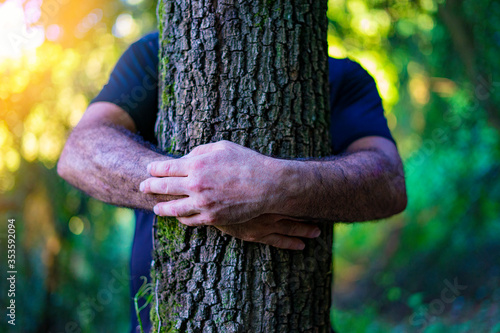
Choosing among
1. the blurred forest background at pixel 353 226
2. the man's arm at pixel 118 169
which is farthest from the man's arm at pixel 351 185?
the blurred forest background at pixel 353 226

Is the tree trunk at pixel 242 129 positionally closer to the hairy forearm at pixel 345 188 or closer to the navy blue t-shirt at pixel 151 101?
the hairy forearm at pixel 345 188

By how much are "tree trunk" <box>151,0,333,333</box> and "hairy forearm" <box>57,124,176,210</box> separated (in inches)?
5.0

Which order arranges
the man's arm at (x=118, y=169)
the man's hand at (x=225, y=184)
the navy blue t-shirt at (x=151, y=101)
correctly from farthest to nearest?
the navy blue t-shirt at (x=151, y=101) → the man's arm at (x=118, y=169) → the man's hand at (x=225, y=184)

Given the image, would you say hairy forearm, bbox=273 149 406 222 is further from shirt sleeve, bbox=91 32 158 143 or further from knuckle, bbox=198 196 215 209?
shirt sleeve, bbox=91 32 158 143

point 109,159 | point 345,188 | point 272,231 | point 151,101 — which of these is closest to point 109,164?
point 109,159

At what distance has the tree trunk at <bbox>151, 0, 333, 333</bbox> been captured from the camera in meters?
1.42

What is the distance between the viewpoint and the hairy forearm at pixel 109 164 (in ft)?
4.98

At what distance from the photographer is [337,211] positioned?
1491 millimetres

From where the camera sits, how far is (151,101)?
1955 mm

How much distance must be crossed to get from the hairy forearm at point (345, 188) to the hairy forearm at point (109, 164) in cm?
45

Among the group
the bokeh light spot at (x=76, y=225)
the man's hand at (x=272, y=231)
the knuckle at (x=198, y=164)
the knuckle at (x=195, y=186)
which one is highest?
the knuckle at (x=198, y=164)

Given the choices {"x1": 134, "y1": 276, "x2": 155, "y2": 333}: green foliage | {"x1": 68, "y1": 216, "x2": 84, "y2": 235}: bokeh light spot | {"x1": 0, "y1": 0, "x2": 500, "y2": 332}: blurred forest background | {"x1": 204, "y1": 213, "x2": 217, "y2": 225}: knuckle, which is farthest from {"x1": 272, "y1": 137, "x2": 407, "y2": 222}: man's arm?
{"x1": 68, "y1": 216, "x2": 84, "y2": 235}: bokeh light spot

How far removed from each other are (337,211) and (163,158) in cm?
69

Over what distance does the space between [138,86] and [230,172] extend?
37.2 inches
